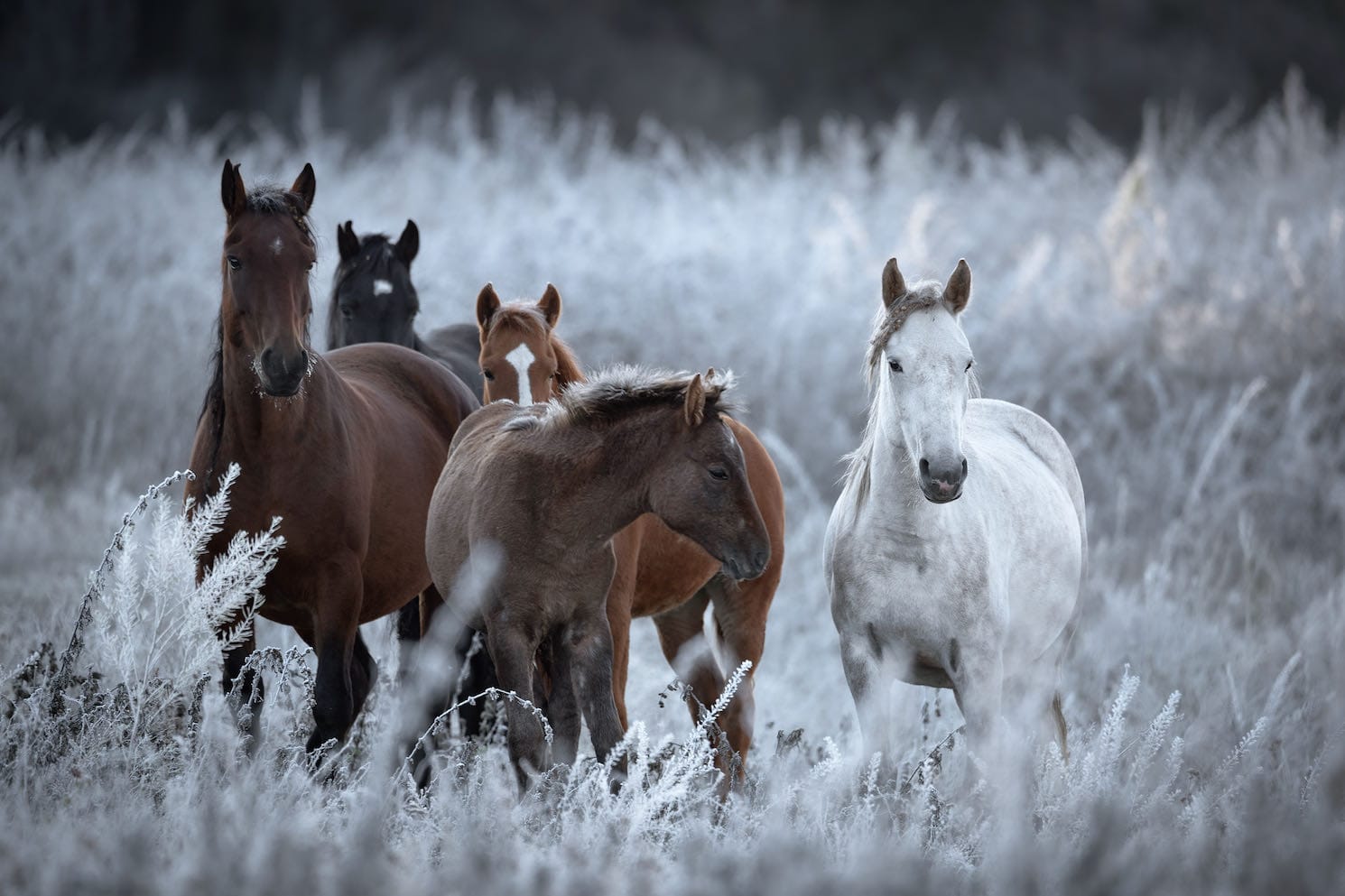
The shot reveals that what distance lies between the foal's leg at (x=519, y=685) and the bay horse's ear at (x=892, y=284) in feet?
4.97

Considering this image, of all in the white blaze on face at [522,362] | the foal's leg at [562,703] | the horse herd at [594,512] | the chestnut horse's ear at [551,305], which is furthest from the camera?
the chestnut horse's ear at [551,305]

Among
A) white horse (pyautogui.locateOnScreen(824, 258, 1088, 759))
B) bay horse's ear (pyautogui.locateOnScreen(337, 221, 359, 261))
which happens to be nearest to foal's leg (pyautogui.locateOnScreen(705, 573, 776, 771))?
white horse (pyautogui.locateOnScreen(824, 258, 1088, 759))

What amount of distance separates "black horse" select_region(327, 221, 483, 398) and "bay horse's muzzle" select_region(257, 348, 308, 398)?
2.24m

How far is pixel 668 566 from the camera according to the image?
5.18 m

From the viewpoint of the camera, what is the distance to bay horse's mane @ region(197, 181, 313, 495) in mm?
4609

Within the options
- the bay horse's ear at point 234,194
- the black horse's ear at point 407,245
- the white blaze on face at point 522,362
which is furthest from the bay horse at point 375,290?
the bay horse's ear at point 234,194

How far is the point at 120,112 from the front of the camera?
70.1 feet

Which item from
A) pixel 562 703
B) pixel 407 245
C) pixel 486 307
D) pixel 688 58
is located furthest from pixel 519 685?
pixel 688 58

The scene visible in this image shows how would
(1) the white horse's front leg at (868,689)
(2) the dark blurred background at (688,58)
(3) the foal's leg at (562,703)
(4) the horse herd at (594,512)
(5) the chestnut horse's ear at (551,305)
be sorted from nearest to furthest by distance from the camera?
(4) the horse herd at (594,512) → (3) the foal's leg at (562,703) → (1) the white horse's front leg at (868,689) → (5) the chestnut horse's ear at (551,305) → (2) the dark blurred background at (688,58)

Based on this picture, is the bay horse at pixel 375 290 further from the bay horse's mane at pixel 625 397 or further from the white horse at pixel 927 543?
the white horse at pixel 927 543

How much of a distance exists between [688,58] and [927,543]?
80.1ft

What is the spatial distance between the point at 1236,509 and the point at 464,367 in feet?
18.7

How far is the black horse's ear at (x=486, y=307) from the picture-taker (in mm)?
5473

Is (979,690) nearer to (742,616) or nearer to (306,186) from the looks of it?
(742,616)
